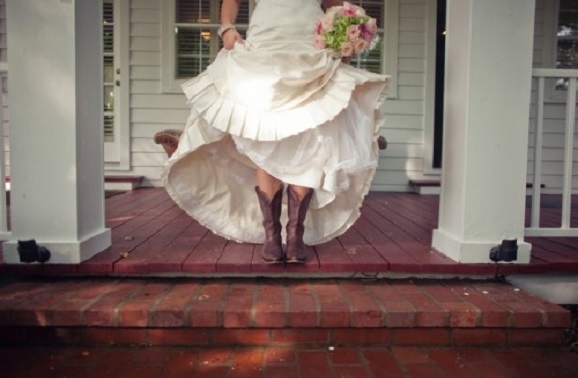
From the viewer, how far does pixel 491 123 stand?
6.89ft

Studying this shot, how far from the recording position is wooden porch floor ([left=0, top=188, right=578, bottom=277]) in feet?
6.81

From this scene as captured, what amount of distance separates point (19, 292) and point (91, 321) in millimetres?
396

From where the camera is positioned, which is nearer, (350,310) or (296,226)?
(350,310)

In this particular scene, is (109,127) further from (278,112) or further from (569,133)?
(569,133)

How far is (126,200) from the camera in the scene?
4.15m

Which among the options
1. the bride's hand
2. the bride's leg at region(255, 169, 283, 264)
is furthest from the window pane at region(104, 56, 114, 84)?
the bride's leg at region(255, 169, 283, 264)

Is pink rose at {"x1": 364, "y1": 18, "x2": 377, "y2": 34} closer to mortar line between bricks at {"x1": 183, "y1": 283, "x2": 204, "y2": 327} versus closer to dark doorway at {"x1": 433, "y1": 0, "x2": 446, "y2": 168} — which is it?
mortar line between bricks at {"x1": 183, "y1": 283, "x2": 204, "y2": 327}

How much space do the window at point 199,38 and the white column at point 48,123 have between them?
9.95ft

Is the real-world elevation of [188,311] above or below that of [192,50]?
below

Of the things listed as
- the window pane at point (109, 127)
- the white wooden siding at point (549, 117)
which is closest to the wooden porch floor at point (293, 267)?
the window pane at point (109, 127)

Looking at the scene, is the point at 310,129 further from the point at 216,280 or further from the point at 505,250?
the point at 505,250

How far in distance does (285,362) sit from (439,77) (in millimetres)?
4452

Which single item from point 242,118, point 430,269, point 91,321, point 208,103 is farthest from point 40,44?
point 430,269

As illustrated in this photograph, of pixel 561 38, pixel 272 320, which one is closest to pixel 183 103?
pixel 272 320
